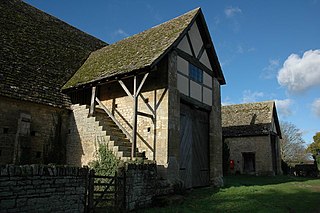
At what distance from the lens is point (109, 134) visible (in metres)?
10.7

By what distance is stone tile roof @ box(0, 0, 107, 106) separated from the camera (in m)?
11.6

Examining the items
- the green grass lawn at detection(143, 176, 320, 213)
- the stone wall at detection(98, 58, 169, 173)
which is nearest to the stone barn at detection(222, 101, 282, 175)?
the green grass lawn at detection(143, 176, 320, 213)

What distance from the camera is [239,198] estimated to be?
1040 centimetres

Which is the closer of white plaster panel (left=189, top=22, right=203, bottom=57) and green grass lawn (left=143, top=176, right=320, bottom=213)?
green grass lawn (left=143, top=176, right=320, bottom=213)

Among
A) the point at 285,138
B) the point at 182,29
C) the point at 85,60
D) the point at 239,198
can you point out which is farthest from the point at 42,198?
the point at 285,138

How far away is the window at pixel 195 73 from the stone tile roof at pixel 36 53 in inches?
246

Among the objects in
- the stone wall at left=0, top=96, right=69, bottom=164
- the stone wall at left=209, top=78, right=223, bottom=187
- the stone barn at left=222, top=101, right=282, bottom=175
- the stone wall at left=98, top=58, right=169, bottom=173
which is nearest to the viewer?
the stone wall at left=0, top=96, right=69, bottom=164

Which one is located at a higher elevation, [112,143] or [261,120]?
[261,120]

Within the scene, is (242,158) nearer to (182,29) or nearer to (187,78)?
(187,78)

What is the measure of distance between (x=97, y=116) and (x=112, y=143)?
7.64 feet

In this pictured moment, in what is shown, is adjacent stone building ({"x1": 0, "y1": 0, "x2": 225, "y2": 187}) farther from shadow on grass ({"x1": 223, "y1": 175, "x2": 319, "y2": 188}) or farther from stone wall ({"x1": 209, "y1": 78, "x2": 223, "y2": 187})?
shadow on grass ({"x1": 223, "y1": 175, "x2": 319, "y2": 188})

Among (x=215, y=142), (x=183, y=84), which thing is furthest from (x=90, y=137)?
(x=215, y=142)

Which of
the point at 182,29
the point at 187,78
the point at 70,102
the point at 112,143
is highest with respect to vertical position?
the point at 182,29

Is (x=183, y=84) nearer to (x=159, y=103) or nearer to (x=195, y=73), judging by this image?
(x=195, y=73)
